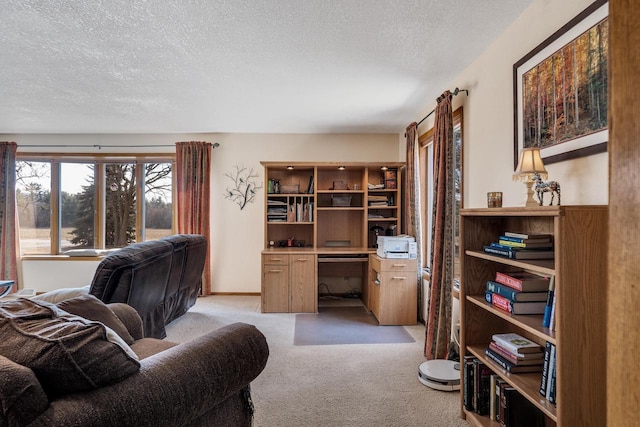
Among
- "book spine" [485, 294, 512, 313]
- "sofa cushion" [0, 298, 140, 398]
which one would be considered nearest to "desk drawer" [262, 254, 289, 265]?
"book spine" [485, 294, 512, 313]

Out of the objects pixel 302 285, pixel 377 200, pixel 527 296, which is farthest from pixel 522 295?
pixel 377 200

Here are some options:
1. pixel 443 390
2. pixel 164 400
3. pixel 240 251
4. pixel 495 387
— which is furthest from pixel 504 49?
pixel 240 251

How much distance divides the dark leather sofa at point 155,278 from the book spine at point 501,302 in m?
2.38

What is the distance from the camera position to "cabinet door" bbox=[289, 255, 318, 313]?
4.25 m

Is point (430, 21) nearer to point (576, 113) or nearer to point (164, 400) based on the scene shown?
point (576, 113)

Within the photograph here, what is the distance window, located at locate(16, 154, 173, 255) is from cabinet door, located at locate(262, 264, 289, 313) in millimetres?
1905

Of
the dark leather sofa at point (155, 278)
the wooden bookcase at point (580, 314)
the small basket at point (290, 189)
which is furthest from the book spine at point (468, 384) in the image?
the small basket at point (290, 189)

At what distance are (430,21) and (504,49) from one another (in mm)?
574

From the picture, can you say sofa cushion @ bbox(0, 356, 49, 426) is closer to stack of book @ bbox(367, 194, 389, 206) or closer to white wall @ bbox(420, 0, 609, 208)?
white wall @ bbox(420, 0, 609, 208)

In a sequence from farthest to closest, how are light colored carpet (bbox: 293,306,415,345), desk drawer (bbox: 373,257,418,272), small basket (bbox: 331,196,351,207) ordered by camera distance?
small basket (bbox: 331,196,351,207) → desk drawer (bbox: 373,257,418,272) → light colored carpet (bbox: 293,306,415,345)

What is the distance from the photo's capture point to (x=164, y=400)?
3.27ft

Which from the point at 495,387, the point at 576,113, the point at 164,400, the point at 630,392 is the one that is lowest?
the point at 495,387

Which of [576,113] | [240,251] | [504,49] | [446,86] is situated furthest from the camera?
[240,251]

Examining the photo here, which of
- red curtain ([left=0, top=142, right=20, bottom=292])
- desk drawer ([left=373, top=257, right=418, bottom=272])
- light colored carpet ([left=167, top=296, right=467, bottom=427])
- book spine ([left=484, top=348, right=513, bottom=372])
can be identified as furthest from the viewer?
red curtain ([left=0, top=142, right=20, bottom=292])
